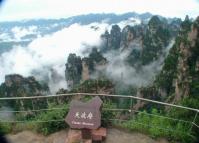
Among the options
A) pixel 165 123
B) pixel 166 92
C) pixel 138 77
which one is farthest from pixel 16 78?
pixel 165 123

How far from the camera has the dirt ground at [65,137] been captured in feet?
33.6

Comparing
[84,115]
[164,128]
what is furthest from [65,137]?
[164,128]

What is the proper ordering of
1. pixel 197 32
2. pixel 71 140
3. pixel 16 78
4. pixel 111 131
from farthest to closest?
pixel 16 78
pixel 197 32
pixel 111 131
pixel 71 140

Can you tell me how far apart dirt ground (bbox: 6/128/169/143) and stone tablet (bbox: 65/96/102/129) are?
653 mm

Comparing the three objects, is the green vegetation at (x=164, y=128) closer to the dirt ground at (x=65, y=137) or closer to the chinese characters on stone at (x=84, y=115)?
the dirt ground at (x=65, y=137)

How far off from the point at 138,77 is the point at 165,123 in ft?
285

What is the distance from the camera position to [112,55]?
134 meters

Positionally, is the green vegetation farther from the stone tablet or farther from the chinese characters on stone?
the chinese characters on stone

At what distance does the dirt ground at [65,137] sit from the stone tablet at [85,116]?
65 cm

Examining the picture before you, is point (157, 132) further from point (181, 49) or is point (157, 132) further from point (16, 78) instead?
point (16, 78)

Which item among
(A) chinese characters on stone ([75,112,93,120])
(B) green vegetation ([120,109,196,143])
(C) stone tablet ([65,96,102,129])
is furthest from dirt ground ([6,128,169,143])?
(A) chinese characters on stone ([75,112,93,120])

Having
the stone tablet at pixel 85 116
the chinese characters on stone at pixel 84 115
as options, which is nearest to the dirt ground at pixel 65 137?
the stone tablet at pixel 85 116

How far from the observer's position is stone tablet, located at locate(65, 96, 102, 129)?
9758 mm

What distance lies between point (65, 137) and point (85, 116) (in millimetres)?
939
